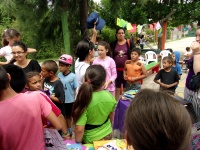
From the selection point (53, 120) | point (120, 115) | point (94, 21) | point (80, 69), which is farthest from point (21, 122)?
point (94, 21)

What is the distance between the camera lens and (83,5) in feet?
14.9

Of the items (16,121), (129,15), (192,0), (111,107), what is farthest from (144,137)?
(192,0)

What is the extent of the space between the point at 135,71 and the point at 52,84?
5.15 feet

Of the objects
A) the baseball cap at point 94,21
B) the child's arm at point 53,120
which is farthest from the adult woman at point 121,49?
the child's arm at point 53,120

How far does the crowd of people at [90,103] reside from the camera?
801 millimetres

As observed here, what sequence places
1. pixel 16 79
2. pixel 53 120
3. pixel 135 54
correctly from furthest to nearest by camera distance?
pixel 135 54, pixel 16 79, pixel 53 120

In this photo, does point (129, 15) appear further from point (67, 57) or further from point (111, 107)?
point (111, 107)

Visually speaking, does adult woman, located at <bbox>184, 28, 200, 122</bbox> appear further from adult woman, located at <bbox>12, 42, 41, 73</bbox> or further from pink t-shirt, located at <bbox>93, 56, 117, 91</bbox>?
adult woman, located at <bbox>12, 42, 41, 73</bbox>

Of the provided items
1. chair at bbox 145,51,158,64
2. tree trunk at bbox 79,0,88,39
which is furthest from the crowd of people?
chair at bbox 145,51,158,64

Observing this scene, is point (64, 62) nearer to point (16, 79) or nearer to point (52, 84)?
point (52, 84)

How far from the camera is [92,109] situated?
6.00 feet

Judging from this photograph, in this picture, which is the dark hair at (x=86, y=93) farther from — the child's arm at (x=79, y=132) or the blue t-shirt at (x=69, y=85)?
the blue t-shirt at (x=69, y=85)

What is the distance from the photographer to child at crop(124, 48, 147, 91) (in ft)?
11.4

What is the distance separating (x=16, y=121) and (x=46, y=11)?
3.40 metres
